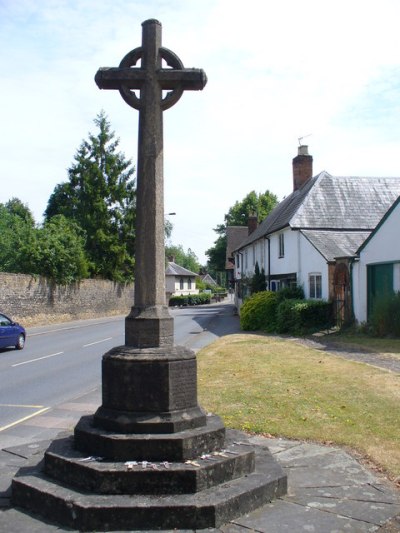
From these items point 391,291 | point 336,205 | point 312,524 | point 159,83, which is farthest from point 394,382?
point 336,205

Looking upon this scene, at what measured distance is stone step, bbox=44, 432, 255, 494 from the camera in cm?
452

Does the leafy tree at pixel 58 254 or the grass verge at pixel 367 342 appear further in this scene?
the leafy tree at pixel 58 254

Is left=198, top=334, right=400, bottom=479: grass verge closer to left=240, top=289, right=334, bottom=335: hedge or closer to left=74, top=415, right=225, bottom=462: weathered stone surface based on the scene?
left=74, top=415, right=225, bottom=462: weathered stone surface

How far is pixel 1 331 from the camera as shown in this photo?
18.5 m

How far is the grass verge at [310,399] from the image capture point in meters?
6.93

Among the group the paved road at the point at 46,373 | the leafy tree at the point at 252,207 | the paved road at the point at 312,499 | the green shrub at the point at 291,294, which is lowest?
the paved road at the point at 46,373

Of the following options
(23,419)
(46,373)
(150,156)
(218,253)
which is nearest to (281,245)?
(46,373)

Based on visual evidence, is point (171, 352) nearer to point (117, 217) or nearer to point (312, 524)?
point (312, 524)

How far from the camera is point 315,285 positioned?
25516 mm

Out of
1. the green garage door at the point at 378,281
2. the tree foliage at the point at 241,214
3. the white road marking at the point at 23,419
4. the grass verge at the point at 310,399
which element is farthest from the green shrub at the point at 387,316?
the tree foliage at the point at 241,214

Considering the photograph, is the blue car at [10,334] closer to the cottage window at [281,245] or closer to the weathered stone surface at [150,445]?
the weathered stone surface at [150,445]

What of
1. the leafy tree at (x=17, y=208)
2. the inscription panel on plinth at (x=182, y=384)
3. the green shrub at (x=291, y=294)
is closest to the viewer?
the inscription panel on plinth at (x=182, y=384)

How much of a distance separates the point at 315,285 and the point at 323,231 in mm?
3405

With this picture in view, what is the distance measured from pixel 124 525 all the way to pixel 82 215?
4548 cm
